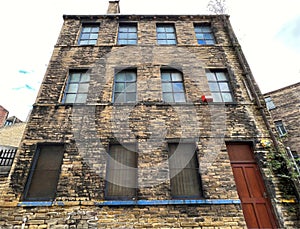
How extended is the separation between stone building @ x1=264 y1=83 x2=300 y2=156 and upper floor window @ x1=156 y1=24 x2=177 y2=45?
486 inches

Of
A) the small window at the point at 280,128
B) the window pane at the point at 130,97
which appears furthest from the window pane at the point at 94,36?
the small window at the point at 280,128

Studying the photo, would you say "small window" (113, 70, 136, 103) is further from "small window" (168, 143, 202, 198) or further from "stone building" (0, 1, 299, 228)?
"small window" (168, 143, 202, 198)

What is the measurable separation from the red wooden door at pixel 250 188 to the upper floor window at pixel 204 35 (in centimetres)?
509

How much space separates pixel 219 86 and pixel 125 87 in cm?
364

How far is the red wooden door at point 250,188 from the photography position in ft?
15.0

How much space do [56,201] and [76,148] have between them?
4.76 feet

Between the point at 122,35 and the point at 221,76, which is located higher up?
the point at 122,35

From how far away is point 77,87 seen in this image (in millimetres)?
6730

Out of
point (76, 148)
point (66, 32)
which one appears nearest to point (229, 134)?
point (76, 148)

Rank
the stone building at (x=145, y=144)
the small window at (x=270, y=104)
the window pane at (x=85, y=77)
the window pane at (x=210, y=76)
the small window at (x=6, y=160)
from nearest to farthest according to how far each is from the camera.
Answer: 1. the stone building at (x=145, y=144)
2. the small window at (x=6, y=160)
3. the window pane at (x=85, y=77)
4. the window pane at (x=210, y=76)
5. the small window at (x=270, y=104)

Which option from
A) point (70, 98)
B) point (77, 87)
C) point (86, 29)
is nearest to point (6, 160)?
point (70, 98)

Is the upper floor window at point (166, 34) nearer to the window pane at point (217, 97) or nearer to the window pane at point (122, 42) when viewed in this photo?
the window pane at point (122, 42)

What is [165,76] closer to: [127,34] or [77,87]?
[127,34]

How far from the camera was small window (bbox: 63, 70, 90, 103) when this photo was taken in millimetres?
6426
